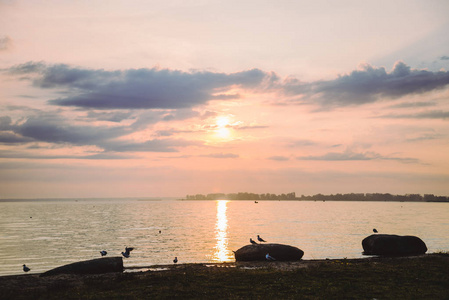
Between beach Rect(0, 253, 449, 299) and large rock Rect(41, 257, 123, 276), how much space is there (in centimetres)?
122

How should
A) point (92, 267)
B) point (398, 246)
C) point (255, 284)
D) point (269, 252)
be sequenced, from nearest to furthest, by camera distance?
point (255, 284), point (92, 267), point (269, 252), point (398, 246)

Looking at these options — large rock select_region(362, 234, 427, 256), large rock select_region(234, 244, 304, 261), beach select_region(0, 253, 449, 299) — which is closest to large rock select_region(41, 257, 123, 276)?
beach select_region(0, 253, 449, 299)

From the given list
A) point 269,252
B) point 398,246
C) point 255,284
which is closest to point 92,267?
point 255,284

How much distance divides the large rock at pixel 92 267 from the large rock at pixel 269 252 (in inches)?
454

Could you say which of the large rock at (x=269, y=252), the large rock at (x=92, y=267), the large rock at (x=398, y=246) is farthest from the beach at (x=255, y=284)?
the large rock at (x=398, y=246)

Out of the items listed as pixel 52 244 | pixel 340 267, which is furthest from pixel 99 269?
pixel 52 244

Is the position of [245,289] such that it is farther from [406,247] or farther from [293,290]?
[406,247]

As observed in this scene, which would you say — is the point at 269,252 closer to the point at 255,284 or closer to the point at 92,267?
the point at 255,284

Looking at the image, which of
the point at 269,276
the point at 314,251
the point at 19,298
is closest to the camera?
the point at 19,298

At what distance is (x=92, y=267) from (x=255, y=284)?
43.1 feet

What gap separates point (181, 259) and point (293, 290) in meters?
24.8

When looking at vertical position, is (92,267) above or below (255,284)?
below

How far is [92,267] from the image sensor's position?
88.8 feet

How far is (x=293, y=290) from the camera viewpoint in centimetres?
1888
